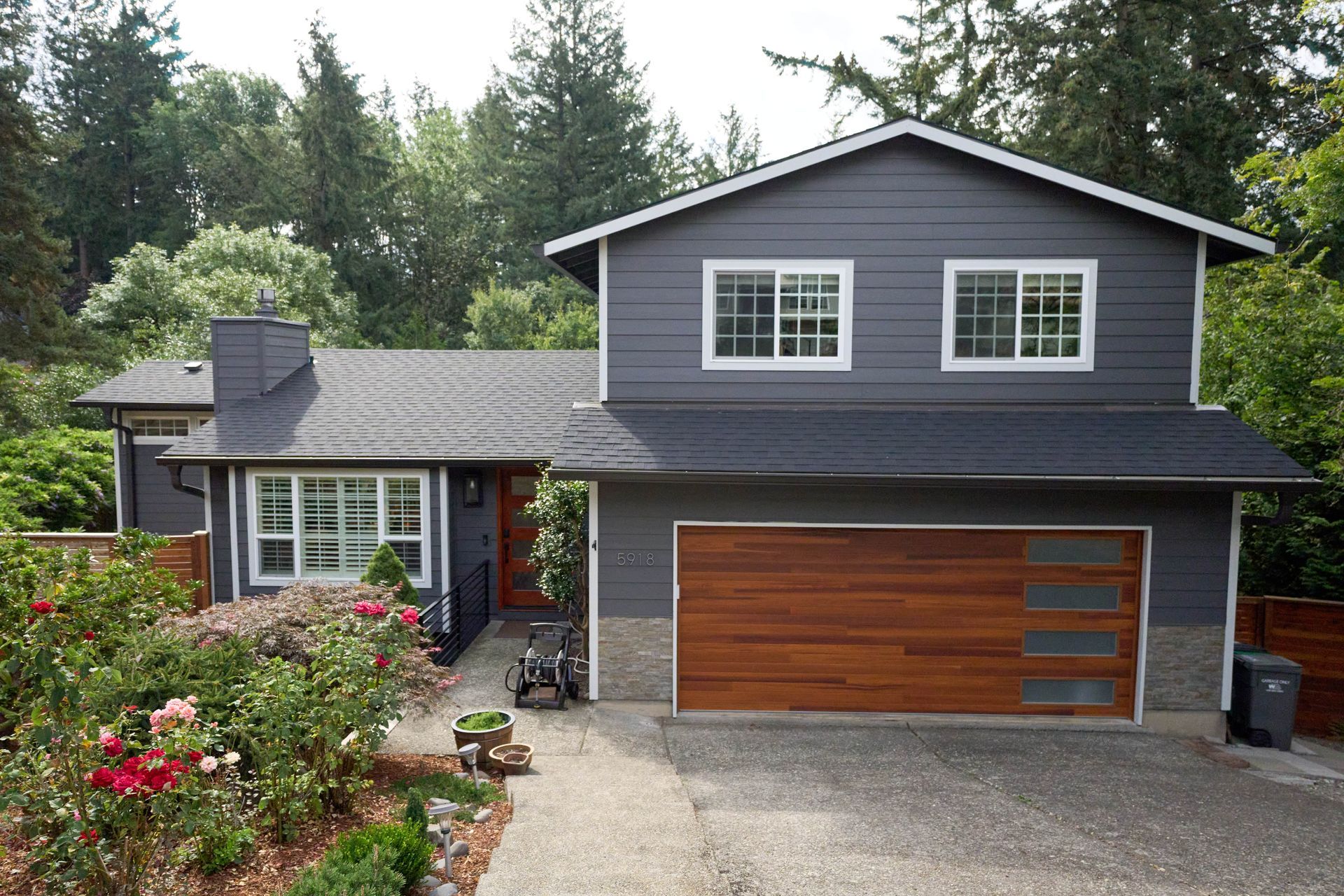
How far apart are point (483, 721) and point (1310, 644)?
9.47 m

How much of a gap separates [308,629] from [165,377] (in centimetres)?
A: 1053

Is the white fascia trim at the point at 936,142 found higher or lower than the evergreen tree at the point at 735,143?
lower

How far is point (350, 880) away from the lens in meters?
4.38

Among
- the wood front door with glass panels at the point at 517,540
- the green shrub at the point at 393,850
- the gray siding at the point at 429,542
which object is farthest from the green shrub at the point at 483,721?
the wood front door with glass panels at the point at 517,540

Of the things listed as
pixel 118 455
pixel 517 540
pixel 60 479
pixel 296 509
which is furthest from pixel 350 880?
pixel 60 479

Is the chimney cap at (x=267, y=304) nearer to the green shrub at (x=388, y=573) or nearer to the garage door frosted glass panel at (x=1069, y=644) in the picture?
the green shrub at (x=388, y=573)

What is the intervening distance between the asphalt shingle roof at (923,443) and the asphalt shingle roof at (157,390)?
8220 millimetres

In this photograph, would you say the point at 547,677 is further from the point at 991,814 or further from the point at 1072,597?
the point at 1072,597

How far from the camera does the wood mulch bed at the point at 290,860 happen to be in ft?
15.4

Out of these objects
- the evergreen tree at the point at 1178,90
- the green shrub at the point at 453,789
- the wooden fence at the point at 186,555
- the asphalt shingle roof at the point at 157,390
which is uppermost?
the evergreen tree at the point at 1178,90

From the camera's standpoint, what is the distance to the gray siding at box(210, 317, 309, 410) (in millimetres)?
12648

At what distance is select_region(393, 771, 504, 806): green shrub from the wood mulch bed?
8 cm

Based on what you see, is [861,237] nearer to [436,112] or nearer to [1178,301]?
[1178,301]

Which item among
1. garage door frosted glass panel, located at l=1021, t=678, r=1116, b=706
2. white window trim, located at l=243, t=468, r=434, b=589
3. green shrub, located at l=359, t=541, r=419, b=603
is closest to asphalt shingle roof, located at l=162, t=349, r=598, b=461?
white window trim, located at l=243, t=468, r=434, b=589
